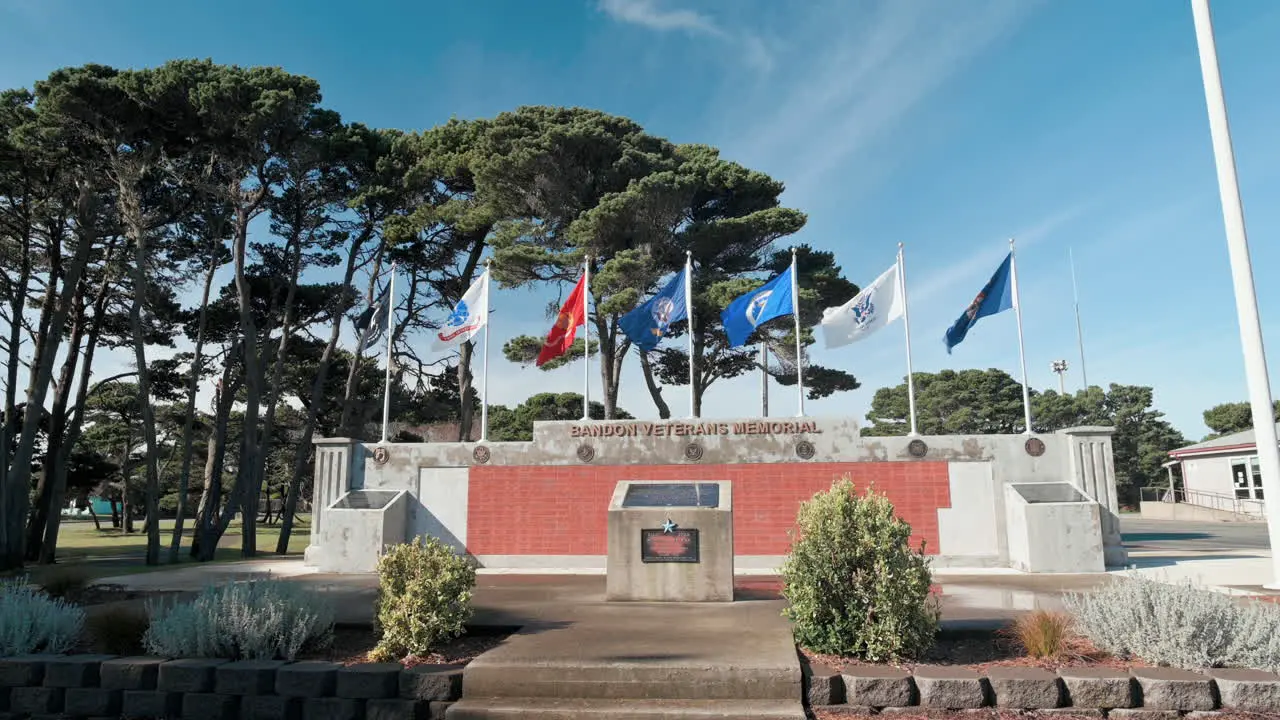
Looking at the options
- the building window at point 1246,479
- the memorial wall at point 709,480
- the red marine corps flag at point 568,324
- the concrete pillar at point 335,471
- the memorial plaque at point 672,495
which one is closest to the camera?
the memorial plaque at point 672,495

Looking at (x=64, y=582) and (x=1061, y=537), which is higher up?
(x=1061, y=537)

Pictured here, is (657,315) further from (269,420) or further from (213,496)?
(213,496)

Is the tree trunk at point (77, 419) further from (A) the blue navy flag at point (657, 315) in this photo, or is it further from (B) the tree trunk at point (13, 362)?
(A) the blue navy flag at point (657, 315)

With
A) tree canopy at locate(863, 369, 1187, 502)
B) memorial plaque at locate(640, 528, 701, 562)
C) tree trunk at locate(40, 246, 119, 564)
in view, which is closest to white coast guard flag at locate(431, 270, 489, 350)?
memorial plaque at locate(640, 528, 701, 562)

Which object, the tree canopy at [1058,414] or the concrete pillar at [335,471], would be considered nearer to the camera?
the concrete pillar at [335,471]

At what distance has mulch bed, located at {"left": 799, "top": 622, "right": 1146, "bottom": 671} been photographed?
6.29 metres

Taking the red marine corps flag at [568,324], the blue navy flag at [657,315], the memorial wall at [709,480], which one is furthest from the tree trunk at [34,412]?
the blue navy flag at [657,315]

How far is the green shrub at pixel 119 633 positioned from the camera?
287 inches

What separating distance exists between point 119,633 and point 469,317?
1047 centimetres

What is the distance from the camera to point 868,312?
1584 centimetres

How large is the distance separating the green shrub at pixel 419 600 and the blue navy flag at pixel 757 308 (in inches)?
391

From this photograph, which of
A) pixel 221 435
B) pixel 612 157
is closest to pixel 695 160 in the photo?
pixel 612 157

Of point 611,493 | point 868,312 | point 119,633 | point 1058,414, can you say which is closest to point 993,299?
point 868,312

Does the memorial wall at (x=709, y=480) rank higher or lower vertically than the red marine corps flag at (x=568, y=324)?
lower
